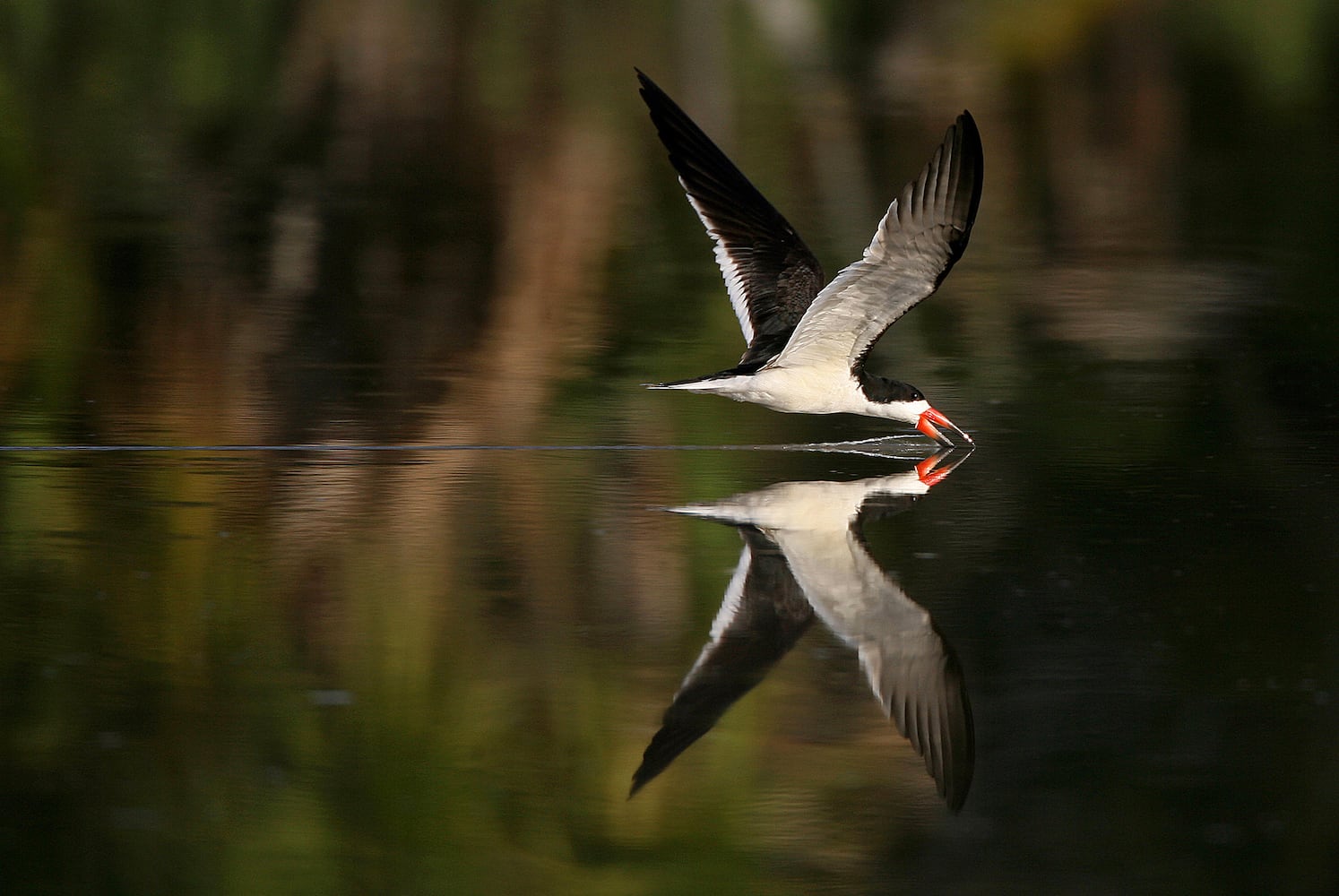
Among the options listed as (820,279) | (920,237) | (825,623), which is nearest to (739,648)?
(825,623)

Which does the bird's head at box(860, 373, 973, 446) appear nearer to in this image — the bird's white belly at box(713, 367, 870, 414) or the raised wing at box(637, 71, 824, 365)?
the bird's white belly at box(713, 367, 870, 414)

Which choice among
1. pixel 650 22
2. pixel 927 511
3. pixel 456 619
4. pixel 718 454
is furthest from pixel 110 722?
pixel 650 22

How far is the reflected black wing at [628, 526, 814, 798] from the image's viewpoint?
4879 mm

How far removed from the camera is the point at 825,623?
19.0ft

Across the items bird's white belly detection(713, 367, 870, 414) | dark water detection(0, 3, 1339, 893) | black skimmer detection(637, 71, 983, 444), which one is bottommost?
dark water detection(0, 3, 1339, 893)

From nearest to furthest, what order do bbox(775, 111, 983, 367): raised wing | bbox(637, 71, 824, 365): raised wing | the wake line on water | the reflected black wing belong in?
1. the reflected black wing
2. bbox(775, 111, 983, 367): raised wing
3. the wake line on water
4. bbox(637, 71, 824, 365): raised wing

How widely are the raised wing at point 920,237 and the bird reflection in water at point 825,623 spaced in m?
0.86

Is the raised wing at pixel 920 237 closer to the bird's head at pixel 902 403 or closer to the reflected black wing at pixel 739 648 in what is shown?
the bird's head at pixel 902 403

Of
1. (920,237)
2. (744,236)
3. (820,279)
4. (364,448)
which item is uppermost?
(920,237)

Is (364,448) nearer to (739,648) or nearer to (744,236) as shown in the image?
(744,236)

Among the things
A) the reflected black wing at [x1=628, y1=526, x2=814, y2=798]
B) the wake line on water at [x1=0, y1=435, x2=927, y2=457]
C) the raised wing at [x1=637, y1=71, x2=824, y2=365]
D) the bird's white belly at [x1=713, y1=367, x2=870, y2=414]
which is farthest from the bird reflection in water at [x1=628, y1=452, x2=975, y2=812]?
the raised wing at [x1=637, y1=71, x2=824, y2=365]

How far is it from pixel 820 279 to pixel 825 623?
3.68 metres

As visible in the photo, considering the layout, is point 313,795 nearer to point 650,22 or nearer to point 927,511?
point 927,511

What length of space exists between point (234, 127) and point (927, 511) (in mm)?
12623
